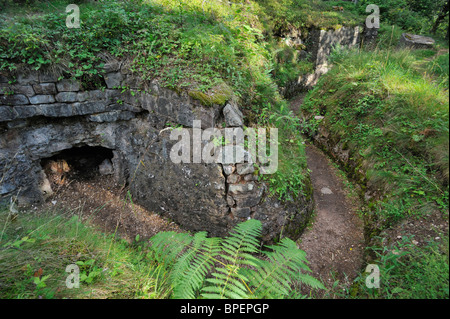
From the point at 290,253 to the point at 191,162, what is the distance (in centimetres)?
268

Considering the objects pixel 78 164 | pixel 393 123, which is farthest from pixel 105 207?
pixel 393 123

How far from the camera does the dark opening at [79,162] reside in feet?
18.7

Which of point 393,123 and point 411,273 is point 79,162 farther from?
point 393,123

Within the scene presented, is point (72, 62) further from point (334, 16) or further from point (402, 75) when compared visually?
point (334, 16)

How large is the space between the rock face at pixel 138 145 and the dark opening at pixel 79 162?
31 centimetres

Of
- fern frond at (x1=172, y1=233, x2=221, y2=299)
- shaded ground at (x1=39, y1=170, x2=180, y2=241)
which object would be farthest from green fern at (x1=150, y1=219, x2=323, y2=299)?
shaded ground at (x1=39, y1=170, x2=180, y2=241)

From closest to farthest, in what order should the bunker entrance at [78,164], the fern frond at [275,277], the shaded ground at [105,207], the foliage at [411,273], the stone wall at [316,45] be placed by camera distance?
the foliage at [411,273] → the fern frond at [275,277] → the shaded ground at [105,207] → the bunker entrance at [78,164] → the stone wall at [316,45]

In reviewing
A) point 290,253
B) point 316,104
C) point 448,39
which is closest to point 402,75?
point 316,104

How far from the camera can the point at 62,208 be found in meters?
5.20

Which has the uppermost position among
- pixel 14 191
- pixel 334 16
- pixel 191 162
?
pixel 334 16

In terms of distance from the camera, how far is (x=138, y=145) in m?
5.24

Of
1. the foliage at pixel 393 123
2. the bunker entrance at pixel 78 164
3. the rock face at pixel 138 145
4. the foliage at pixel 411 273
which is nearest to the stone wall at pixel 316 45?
the foliage at pixel 393 123

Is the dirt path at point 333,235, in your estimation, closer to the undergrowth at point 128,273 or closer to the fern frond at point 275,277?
the fern frond at point 275,277
